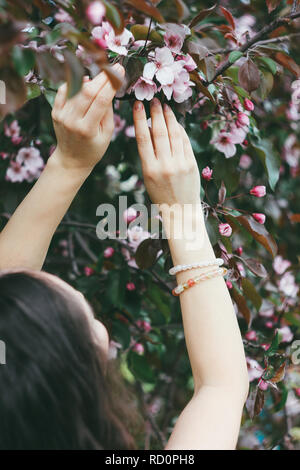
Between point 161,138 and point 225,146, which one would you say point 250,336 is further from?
point 161,138

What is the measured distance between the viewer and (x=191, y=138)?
1472mm

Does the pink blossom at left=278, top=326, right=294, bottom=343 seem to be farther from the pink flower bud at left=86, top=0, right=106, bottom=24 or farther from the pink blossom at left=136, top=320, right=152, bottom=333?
the pink flower bud at left=86, top=0, right=106, bottom=24

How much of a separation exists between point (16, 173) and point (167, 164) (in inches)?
39.3

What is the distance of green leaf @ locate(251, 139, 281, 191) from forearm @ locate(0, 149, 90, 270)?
0.57 metres

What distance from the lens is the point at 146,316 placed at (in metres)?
2.08

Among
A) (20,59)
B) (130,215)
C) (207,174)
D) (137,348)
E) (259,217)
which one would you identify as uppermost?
(20,59)

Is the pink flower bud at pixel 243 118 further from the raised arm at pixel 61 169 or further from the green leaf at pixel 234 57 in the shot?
the raised arm at pixel 61 169

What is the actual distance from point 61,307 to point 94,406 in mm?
187

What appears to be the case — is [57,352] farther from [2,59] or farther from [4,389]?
[2,59]

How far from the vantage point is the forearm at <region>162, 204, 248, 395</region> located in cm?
91

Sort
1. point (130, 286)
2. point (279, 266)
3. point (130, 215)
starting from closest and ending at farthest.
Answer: point (130, 215), point (130, 286), point (279, 266)

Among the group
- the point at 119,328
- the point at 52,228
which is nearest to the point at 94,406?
the point at 52,228

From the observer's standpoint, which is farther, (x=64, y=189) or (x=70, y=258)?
(x=70, y=258)

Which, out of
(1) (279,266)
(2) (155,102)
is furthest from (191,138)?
(1) (279,266)
